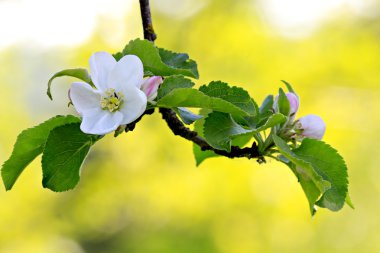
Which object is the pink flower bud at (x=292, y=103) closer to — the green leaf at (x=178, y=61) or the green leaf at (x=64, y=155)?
the green leaf at (x=178, y=61)

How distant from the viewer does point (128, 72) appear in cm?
88

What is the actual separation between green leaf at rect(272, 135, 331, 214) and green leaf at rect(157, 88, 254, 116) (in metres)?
0.10

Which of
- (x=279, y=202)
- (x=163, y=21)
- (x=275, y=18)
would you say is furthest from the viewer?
(x=163, y=21)

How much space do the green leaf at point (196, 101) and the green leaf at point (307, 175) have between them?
0.10m

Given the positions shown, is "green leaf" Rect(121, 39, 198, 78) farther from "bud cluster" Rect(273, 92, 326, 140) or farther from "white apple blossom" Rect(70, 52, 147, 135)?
"bud cluster" Rect(273, 92, 326, 140)

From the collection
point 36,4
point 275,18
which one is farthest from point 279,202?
point 36,4

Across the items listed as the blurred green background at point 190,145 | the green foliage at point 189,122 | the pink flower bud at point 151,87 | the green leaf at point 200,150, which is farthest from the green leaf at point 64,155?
the blurred green background at point 190,145

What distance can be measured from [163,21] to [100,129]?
15.6ft

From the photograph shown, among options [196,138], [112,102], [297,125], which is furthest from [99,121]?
[297,125]

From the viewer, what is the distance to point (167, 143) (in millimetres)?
5090

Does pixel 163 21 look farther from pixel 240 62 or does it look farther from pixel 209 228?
pixel 209 228

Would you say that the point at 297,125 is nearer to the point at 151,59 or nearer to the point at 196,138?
the point at 196,138

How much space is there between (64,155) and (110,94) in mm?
110

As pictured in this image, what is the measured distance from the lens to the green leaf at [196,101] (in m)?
0.86
